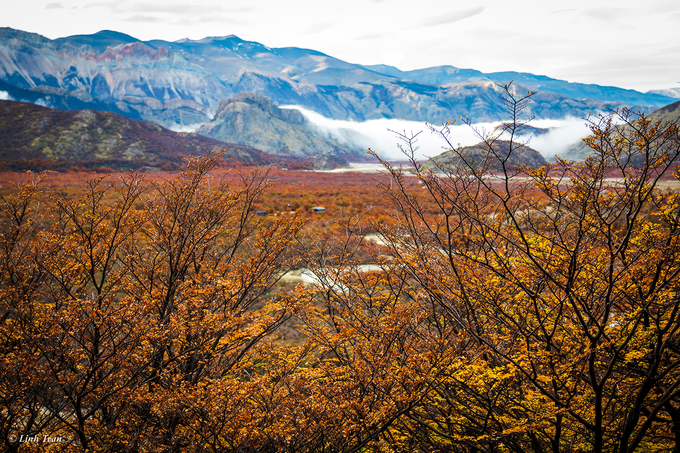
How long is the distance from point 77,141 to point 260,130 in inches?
3901

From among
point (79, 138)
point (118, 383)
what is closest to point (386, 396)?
point (118, 383)

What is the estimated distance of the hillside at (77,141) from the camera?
246ft

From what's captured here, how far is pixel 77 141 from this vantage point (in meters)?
85.4

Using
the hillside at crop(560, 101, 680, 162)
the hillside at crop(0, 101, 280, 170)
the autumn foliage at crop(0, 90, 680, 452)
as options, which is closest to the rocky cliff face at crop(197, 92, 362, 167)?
the hillside at crop(0, 101, 280, 170)

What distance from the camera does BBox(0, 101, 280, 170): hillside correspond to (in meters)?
74.8

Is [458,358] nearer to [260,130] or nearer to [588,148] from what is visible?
[588,148]

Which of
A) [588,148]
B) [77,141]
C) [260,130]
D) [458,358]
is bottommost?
[458,358]

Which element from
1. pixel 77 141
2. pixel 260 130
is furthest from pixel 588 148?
pixel 77 141

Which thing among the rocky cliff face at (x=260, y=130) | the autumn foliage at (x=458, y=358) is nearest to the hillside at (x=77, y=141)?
the rocky cliff face at (x=260, y=130)

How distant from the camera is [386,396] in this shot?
5832mm

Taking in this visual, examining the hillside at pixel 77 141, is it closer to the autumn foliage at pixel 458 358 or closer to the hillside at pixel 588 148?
the autumn foliage at pixel 458 358

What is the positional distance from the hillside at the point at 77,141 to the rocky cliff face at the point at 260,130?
226 ft

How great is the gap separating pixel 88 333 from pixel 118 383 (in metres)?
1.49

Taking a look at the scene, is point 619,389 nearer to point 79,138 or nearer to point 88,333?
point 88,333
